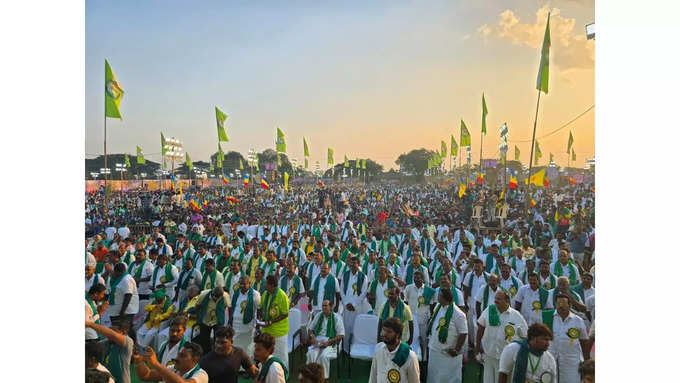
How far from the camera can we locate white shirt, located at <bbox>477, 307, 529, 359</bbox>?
402 centimetres

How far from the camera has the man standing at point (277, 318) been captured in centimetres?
446

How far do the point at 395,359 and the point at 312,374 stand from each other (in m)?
0.72

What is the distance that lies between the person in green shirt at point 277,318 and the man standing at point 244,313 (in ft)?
1.00

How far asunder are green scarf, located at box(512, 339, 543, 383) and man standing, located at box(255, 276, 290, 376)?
2.05 meters

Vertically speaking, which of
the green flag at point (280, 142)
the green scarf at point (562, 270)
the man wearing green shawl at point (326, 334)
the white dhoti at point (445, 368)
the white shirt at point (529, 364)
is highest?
the green flag at point (280, 142)

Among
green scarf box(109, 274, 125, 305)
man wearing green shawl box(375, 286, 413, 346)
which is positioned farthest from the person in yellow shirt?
man wearing green shawl box(375, 286, 413, 346)

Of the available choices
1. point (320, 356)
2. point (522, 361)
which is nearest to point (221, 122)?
point (320, 356)

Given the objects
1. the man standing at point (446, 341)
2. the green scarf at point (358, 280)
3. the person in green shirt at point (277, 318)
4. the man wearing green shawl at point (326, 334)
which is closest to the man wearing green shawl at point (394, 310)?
the man standing at point (446, 341)

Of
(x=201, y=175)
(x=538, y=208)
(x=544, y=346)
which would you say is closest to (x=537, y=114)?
(x=544, y=346)

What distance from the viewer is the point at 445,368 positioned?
4.24 meters

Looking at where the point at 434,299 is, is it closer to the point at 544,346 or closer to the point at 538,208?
the point at 544,346

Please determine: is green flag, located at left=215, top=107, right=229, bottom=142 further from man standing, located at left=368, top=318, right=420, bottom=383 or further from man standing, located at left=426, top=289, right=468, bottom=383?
man standing, located at left=368, top=318, right=420, bottom=383

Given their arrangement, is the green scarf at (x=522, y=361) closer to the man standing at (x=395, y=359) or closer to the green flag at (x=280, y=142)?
the man standing at (x=395, y=359)

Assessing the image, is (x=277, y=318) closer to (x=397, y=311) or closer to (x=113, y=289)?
(x=397, y=311)
